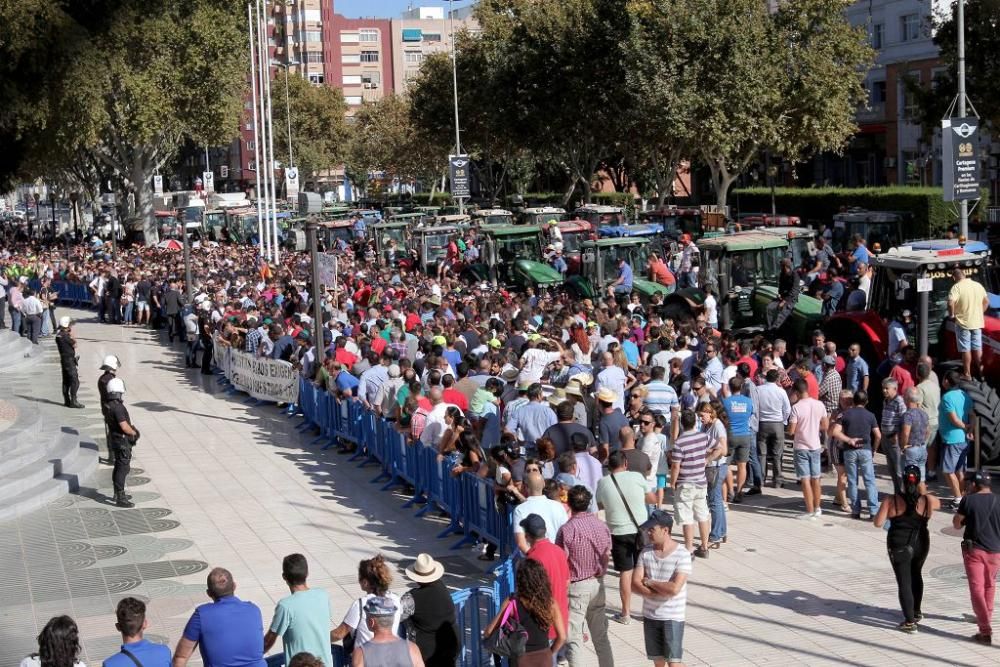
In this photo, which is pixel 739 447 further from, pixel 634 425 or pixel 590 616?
pixel 590 616

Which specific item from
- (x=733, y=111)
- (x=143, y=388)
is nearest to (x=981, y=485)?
(x=143, y=388)

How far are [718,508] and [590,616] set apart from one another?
3719 mm

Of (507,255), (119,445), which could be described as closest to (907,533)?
(119,445)

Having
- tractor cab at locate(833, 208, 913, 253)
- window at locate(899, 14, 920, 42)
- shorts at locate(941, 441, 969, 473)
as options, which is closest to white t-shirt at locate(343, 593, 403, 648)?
shorts at locate(941, 441, 969, 473)

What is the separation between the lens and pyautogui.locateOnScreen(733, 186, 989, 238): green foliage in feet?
141

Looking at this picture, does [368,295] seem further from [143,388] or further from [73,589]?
[73,589]

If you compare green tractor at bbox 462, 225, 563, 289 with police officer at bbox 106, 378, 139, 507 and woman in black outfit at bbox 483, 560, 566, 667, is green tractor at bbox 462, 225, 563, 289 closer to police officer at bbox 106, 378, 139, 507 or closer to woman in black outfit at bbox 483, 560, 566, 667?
police officer at bbox 106, 378, 139, 507

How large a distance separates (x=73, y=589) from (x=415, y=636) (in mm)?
5763

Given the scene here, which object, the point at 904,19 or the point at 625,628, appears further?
the point at 904,19

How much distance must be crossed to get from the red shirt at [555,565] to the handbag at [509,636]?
67 centimetres

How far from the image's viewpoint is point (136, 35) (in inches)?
2021

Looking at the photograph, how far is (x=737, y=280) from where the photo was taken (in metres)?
24.3

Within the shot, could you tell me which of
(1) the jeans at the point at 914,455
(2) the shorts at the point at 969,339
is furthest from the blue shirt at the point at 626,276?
(1) the jeans at the point at 914,455

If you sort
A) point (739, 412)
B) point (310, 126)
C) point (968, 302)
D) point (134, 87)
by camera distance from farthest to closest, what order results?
point (310, 126) < point (134, 87) < point (968, 302) < point (739, 412)
